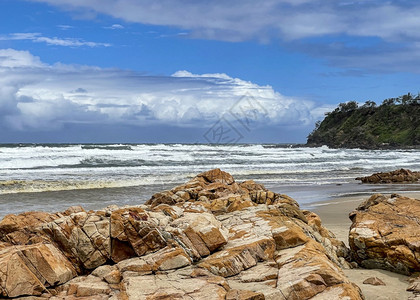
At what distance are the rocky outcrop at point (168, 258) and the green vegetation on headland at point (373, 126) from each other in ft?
287

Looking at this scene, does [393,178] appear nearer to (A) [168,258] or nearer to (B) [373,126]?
(A) [168,258]

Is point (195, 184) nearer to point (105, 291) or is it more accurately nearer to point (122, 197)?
point (105, 291)

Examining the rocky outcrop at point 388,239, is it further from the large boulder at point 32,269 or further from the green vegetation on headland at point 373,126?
the green vegetation on headland at point 373,126

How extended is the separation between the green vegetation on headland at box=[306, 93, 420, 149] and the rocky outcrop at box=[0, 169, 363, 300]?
87.4 m

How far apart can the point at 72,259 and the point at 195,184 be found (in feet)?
17.8

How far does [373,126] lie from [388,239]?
102608 mm

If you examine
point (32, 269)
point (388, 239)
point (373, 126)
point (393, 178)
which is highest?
point (373, 126)

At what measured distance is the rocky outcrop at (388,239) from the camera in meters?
7.39

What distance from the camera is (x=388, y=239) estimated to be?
7672 mm

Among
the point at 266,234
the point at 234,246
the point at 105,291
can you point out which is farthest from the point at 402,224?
the point at 105,291

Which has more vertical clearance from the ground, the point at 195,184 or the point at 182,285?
the point at 195,184

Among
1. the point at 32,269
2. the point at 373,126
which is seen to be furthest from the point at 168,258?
the point at 373,126

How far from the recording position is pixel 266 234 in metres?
7.07

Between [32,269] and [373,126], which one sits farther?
[373,126]
